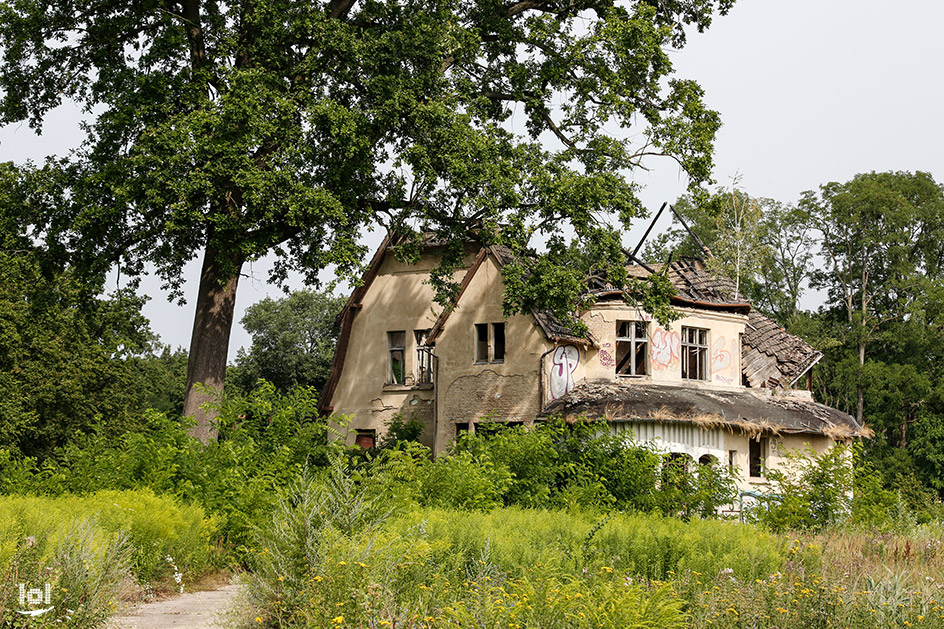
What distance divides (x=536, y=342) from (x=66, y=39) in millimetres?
15636

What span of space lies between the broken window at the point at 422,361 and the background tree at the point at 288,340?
36.8 metres

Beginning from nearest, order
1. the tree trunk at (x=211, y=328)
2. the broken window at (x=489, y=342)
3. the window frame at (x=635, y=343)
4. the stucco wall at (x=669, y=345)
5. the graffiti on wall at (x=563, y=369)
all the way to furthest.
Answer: the tree trunk at (x=211, y=328) < the graffiti on wall at (x=563, y=369) < the stucco wall at (x=669, y=345) < the window frame at (x=635, y=343) < the broken window at (x=489, y=342)

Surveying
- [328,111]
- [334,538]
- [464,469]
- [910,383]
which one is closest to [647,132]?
[328,111]

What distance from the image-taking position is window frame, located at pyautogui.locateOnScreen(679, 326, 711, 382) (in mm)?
33406

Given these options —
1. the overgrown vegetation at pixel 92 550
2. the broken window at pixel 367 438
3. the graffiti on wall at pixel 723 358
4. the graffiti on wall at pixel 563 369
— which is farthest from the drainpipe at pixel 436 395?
the overgrown vegetation at pixel 92 550

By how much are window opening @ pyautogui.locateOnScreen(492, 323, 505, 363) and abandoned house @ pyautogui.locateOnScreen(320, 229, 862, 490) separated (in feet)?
0.15

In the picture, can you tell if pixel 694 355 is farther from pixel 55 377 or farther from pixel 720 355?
pixel 55 377

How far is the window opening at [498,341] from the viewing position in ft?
108

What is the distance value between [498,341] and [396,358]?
555cm

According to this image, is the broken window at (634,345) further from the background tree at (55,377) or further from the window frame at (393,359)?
the background tree at (55,377)

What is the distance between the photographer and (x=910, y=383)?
56.3 meters

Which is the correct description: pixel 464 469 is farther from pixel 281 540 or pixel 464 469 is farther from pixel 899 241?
pixel 899 241

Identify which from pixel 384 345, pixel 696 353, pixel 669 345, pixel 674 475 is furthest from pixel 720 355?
pixel 674 475

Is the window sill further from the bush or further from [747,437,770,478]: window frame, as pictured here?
the bush
